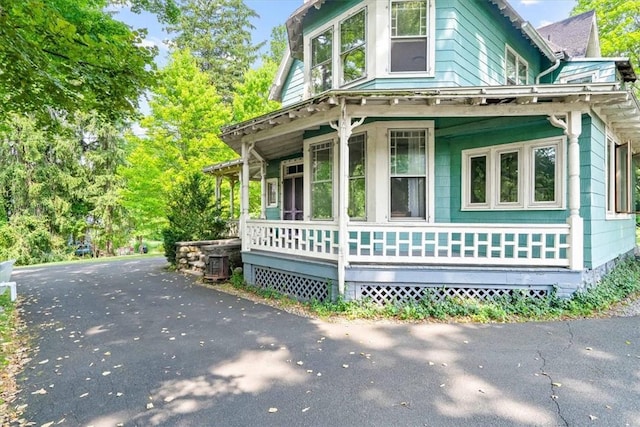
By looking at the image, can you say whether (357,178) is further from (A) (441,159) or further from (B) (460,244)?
(B) (460,244)

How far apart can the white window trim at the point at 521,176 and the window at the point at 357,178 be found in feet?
7.24

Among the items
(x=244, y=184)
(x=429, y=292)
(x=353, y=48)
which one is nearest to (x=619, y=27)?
(x=353, y=48)

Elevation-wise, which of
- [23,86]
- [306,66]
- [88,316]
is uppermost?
[306,66]

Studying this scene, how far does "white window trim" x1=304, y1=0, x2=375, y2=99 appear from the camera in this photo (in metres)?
7.30

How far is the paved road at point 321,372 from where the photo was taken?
2.85m

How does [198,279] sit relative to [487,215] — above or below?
below

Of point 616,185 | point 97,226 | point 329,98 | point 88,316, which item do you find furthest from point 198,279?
point 97,226

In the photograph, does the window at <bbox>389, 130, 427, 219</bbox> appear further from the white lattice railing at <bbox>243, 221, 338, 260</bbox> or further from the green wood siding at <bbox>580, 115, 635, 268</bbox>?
the green wood siding at <bbox>580, 115, 635, 268</bbox>

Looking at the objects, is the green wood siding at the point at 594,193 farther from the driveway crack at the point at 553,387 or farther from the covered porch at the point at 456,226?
the driveway crack at the point at 553,387

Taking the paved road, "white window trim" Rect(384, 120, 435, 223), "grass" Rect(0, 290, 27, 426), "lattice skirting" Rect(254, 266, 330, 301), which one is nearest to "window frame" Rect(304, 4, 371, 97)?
"white window trim" Rect(384, 120, 435, 223)

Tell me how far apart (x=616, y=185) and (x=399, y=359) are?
24.6ft

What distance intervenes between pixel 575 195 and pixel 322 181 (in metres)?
5.01

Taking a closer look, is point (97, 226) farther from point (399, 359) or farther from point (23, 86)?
point (399, 359)

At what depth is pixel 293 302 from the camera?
21.2 feet
